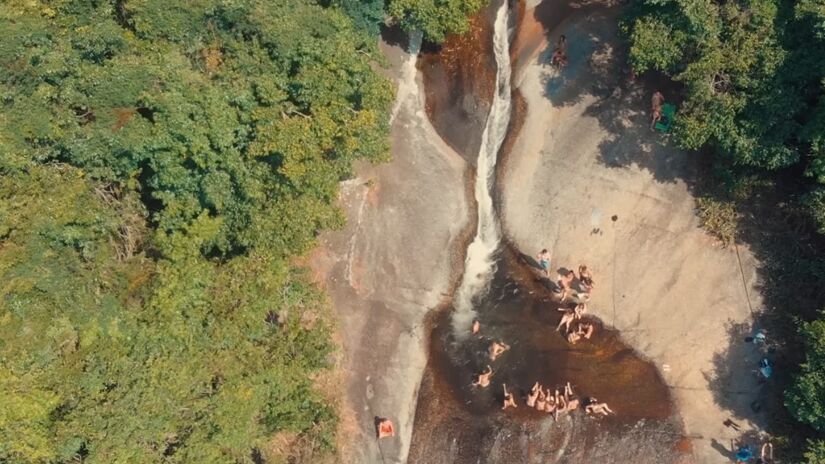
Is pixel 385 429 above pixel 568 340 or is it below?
below

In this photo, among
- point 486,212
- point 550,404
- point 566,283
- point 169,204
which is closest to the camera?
point 169,204

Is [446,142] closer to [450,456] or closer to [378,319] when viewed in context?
[378,319]

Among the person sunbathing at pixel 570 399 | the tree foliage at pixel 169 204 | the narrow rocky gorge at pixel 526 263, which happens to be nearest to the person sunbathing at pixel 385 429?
the narrow rocky gorge at pixel 526 263

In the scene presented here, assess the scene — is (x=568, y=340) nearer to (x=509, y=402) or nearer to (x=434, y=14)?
(x=509, y=402)

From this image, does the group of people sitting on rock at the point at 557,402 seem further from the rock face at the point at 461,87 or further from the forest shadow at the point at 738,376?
the rock face at the point at 461,87

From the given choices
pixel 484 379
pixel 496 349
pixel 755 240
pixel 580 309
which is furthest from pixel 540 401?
pixel 755 240

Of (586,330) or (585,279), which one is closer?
(586,330)

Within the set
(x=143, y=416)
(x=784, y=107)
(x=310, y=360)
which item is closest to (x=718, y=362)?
(x=784, y=107)
